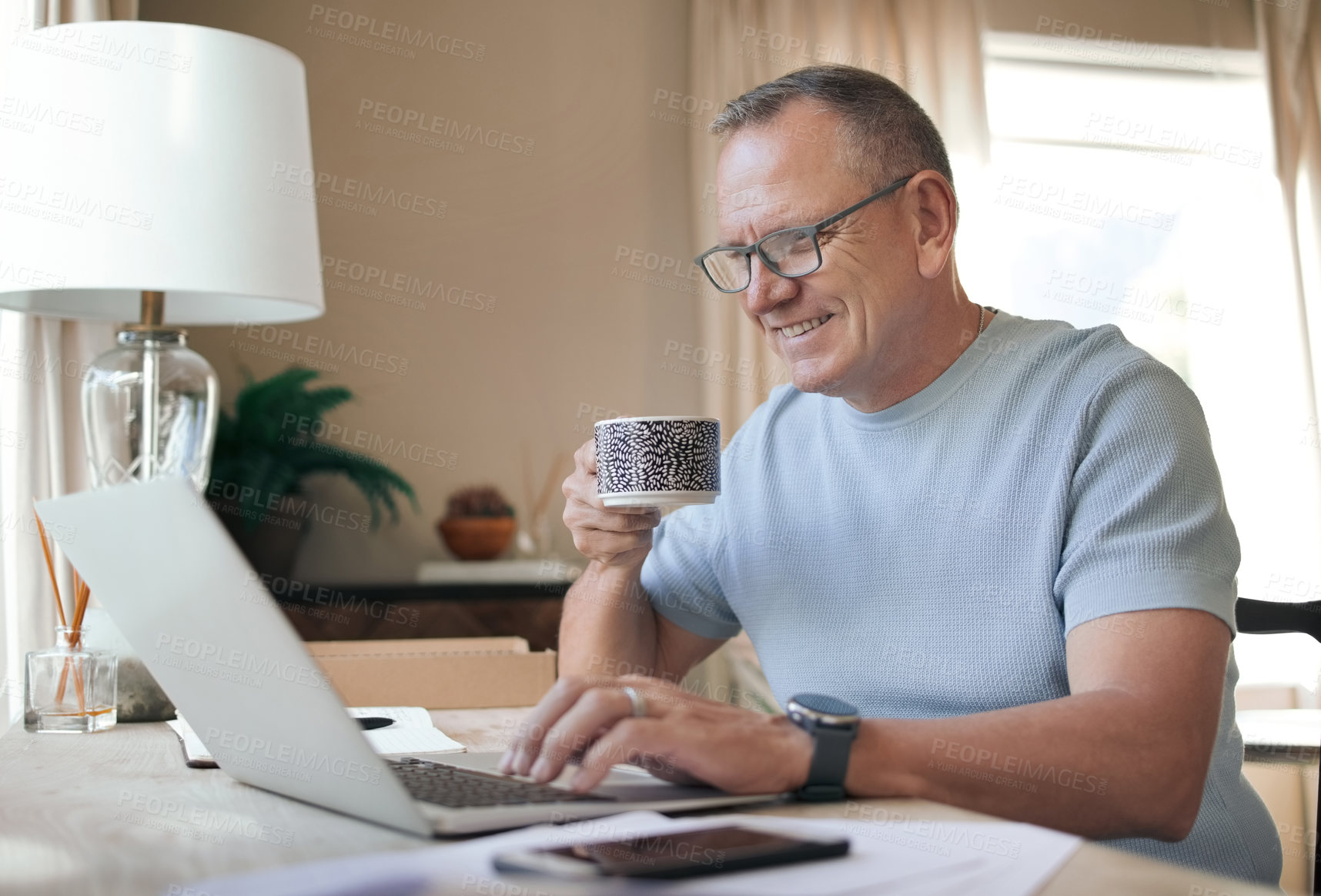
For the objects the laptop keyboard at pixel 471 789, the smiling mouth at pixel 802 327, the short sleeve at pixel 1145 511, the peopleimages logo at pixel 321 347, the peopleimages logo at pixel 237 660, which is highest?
the peopleimages logo at pixel 321 347

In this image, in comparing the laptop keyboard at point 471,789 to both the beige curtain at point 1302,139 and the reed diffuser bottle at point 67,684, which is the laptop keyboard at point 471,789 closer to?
the reed diffuser bottle at point 67,684

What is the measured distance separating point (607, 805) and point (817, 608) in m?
0.61

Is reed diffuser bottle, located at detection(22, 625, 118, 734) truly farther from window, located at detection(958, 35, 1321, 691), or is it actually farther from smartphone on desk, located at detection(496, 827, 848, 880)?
window, located at detection(958, 35, 1321, 691)

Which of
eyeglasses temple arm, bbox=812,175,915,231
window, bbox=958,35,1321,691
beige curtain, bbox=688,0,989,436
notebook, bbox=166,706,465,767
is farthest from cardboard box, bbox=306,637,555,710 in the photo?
window, bbox=958,35,1321,691

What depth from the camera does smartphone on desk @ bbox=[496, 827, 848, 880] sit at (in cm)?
49

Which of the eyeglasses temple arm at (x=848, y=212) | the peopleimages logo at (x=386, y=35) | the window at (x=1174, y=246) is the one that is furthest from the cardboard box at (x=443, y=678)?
the window at (x=1174, y=246)

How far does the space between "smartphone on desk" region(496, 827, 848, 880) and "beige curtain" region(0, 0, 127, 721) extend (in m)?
1.54

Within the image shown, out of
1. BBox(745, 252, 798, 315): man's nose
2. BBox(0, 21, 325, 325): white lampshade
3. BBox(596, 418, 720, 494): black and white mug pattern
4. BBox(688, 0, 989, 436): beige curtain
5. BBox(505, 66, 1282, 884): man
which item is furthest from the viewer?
BBox(688, 0, 989, 436): beige curtain

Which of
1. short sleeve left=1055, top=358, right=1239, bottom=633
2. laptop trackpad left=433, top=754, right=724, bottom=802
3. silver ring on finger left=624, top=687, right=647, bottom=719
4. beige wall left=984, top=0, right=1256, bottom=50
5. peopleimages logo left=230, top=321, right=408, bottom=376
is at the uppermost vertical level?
beige wall left=984, top=0, right=1256, bottom=50

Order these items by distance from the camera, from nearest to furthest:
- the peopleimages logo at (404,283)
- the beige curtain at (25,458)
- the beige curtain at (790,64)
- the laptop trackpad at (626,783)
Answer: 1. the laptop trackpad at (626,783)
2. the beige curtain at (25,458)
3. the peopleimages logo at (404,283)
4. the beige curtain at (790,64)

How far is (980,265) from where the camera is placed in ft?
12.3

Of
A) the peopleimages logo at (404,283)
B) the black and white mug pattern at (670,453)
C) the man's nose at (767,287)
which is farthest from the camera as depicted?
the peopleimages logo at (404,283)

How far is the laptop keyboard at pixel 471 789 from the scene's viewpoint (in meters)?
0.66

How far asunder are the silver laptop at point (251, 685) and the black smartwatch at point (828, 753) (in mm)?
34
